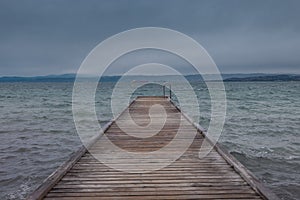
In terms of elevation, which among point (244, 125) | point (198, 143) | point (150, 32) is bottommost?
point (244, 125)

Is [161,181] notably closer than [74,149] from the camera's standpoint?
Yes

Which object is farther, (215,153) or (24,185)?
(24,185)

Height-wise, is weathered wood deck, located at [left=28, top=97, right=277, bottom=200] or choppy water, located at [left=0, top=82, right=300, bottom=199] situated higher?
weathered wood deck, located at [left=28, top=97, right=277, bottom=200]

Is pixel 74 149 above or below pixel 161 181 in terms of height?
below

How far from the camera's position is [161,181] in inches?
186

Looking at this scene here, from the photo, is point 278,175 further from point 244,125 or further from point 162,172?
point 244,125

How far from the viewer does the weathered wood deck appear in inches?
165

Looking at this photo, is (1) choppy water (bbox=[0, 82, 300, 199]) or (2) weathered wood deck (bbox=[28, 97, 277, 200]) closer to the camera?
(2) weathered wood deck (bbox=[28, 97, 277, 200])

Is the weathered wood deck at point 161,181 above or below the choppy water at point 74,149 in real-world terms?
above

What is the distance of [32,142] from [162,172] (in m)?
9.37

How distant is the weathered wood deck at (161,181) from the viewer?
13.7ft

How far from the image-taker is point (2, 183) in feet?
26.5

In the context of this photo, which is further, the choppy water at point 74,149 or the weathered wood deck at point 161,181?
the choppy water at point 74,149

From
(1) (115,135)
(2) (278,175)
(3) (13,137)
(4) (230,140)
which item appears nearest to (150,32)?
(4) (230,140)
